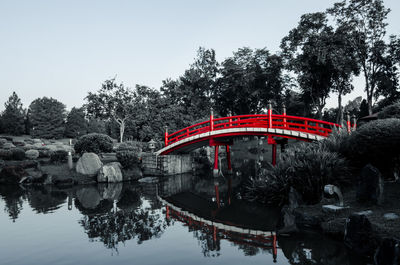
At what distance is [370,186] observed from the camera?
7359 millimetres

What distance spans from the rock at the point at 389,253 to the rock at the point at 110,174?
15.7m

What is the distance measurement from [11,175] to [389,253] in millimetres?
20089

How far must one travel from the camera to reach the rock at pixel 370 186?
23.4ft

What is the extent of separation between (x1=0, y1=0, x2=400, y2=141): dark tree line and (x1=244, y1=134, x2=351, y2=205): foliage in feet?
70.1

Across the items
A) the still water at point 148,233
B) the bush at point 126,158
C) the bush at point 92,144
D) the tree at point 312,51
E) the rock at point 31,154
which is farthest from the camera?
the tree at point 312,51

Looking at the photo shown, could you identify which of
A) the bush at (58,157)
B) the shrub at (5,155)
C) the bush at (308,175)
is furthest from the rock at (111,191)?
the shrub at (5,155)

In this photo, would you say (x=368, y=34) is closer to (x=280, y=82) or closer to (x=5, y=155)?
(x=280, y=82)

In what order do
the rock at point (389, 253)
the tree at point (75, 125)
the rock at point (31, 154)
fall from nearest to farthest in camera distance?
the rock at point (389, 253)
the rock at point (31, 154)
the tree at point (75, 125)

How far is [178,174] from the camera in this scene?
22844 mm

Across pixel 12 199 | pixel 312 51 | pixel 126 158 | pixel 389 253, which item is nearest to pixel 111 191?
pixel 12 199

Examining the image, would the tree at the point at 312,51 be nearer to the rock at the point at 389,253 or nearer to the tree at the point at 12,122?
the rock at the point at 389,253

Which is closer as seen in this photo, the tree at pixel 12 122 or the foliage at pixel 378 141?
the foliage at pixel 378 141

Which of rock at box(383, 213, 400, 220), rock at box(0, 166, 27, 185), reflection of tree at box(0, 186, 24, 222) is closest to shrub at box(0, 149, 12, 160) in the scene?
rock at box(0, 166, 27, 185)

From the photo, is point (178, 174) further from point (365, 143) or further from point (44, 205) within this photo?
point (365, 143)
